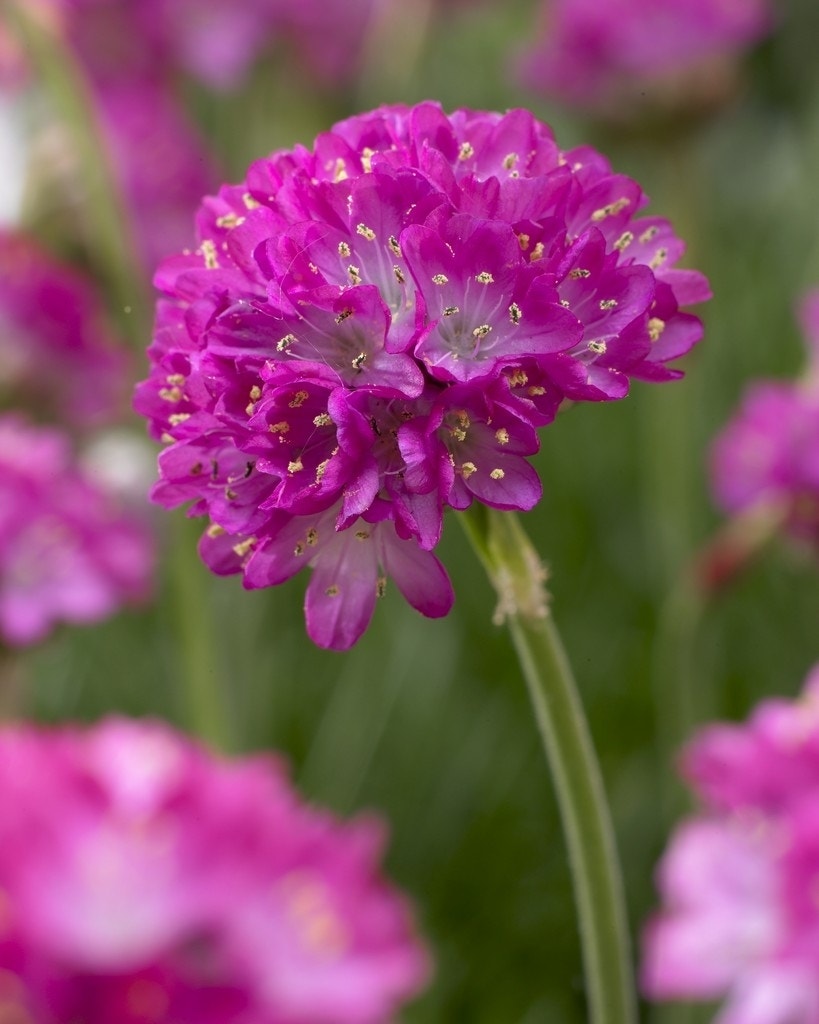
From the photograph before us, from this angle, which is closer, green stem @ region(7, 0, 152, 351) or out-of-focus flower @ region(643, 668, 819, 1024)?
A: out-of-focus flower @ region(643, 668, 819, 1024)

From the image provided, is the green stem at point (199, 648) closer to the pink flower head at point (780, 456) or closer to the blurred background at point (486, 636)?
the blurred background at point (486, 636)

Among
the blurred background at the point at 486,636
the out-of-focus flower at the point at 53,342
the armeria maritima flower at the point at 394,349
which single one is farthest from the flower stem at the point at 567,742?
the out-of-focus flower at the point at 53,342

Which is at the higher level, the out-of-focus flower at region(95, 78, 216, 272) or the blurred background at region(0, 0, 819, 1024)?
the out-of-focus flower at region(95, 78, 216, 272)

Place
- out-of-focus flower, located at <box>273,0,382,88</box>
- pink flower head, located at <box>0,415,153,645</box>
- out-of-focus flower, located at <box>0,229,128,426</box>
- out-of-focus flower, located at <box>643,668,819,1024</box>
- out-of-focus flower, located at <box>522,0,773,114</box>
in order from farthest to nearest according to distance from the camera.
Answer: out-of-focus flower, located at <box>273,0,382,88</box>, out-of-focus flower, located at <box>522,0,773,114</box>, out-of-focus flower, located at <box>0,229,128,426</box>, pink flower head, located at <box>0,415,153,645</box>, out-of-focus flower, located at <box>643,668,819,1024</box>

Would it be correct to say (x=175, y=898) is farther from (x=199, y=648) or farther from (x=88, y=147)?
(x=88, y=147)

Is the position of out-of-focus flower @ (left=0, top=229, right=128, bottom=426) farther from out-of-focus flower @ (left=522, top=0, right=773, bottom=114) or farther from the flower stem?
the flower stem

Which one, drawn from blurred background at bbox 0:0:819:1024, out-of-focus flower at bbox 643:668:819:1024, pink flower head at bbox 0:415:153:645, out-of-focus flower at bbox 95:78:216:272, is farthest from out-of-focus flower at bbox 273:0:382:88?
out-of-focus flower at bbox 643:668:819:1024

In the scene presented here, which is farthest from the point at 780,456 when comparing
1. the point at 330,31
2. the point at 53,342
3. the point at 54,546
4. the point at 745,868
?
the point at 330,31

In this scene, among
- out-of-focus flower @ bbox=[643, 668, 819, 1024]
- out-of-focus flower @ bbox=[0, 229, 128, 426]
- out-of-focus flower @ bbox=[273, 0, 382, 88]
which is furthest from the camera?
out-of-focus flower @ bbox=[273, 0, 382, 88]
